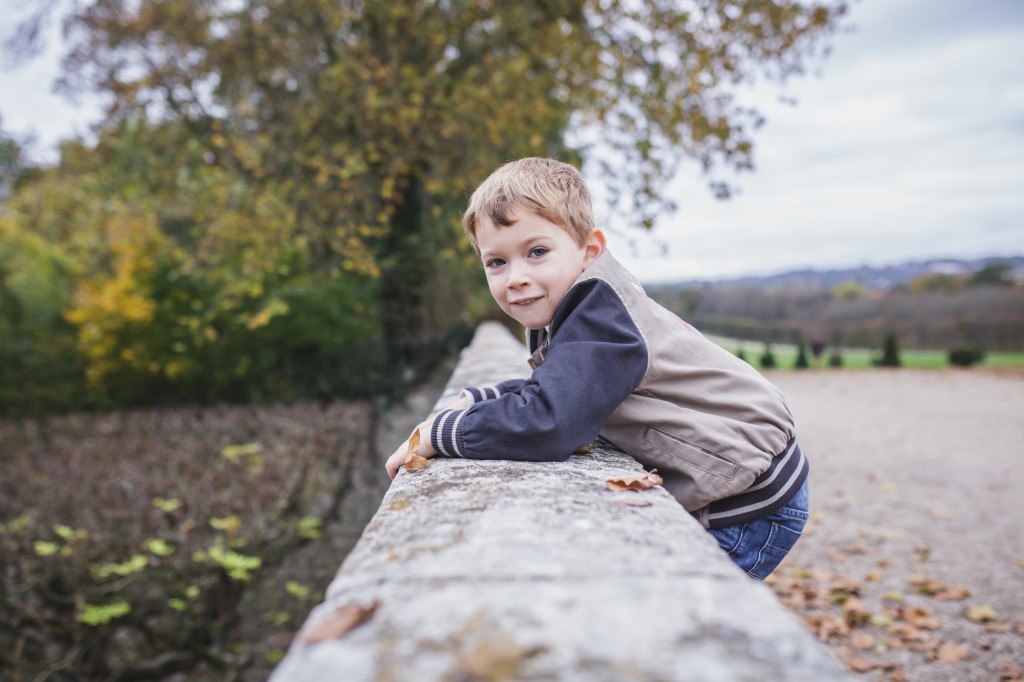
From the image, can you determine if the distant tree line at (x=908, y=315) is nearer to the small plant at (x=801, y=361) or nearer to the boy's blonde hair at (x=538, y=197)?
the small plant at (x=801, y=361)

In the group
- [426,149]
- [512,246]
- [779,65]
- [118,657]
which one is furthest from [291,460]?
[779,65]

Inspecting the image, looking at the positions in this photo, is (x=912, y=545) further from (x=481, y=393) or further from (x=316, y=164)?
(x=316, y=164)

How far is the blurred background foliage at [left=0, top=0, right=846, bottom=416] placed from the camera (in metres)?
8.17

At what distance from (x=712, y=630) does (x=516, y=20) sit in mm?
8887

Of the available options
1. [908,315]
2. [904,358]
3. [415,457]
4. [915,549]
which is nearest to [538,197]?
[415,457]

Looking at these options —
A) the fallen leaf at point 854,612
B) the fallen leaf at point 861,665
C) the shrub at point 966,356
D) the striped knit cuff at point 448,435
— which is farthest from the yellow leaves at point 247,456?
the shrub at point 966,356

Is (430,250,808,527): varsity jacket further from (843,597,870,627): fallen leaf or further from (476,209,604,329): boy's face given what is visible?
(843,597,870,627): fallen leaf

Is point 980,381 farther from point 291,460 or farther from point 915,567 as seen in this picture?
point 291,460

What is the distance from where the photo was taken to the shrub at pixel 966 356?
26453 millimetres

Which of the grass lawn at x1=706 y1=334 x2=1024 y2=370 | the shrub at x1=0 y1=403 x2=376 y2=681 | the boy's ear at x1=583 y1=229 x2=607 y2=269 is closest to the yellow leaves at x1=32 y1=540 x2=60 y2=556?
the shrub at x1=0 y1=403 x2=376 y2=681

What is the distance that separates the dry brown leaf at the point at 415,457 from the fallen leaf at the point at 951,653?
3.71m

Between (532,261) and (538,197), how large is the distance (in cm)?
20

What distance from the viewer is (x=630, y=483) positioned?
162cm

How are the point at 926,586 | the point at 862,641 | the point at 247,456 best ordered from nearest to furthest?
the point at 862,641
the point at 926,586
the point at 247,456
